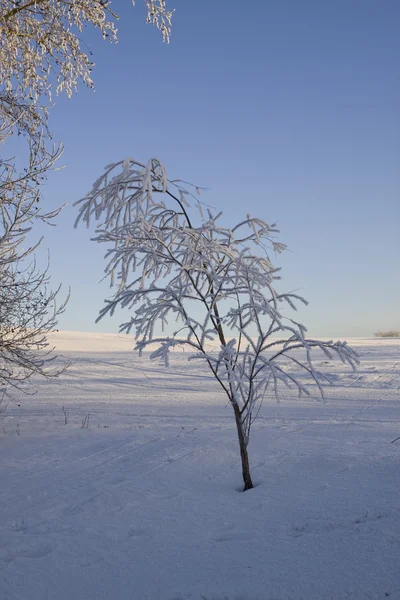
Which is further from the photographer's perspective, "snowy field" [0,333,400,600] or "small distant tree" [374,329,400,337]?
"small distant tree" [374,329,400,337]

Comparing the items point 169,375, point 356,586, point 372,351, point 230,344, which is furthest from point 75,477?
point 372,351

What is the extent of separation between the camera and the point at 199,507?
4.64 metres

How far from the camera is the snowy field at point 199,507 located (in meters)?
3.33

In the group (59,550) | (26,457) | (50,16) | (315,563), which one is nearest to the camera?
(315,563)

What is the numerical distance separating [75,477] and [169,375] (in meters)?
9.57

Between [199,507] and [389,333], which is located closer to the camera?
[199,507]

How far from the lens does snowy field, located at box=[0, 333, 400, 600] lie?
3.33 m

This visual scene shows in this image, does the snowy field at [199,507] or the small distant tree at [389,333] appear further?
the small distant tree at [389,333]

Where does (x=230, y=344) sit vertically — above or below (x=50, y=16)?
below

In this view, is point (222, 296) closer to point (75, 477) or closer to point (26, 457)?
point (75, 477)

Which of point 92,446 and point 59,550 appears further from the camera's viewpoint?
point 92,446

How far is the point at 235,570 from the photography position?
341cm

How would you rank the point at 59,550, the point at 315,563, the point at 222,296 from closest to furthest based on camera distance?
the point at 315,563, the point at 59,550, the point at 222,296

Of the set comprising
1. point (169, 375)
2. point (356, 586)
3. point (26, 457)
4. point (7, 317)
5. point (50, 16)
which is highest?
point (50, 16)
